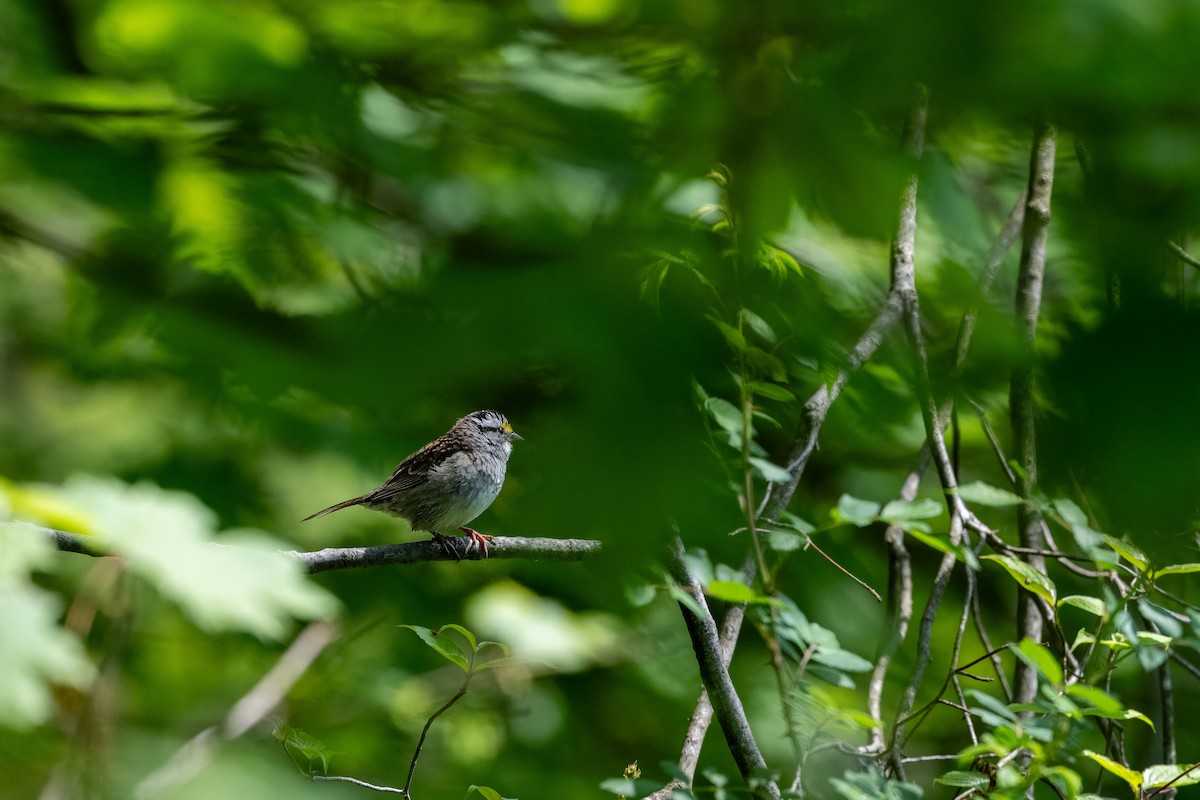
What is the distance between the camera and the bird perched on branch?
13.6 feet

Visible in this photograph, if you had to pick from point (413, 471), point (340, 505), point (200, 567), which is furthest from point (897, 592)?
point (200, 567)

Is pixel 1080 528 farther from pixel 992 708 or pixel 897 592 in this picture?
pixel 897 592

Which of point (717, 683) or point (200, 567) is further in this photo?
point (717, 683)

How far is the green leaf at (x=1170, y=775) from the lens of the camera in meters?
2.02

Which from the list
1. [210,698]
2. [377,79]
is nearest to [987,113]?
[377,79]

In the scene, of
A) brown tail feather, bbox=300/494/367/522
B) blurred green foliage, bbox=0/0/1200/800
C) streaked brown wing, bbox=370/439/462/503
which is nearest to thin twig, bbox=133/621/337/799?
blurred green foliage, bbox=0/0/1200/800

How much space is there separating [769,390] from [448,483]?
2859 mm

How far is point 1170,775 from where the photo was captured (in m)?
2.07

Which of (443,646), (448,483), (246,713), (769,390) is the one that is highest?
(769,390)

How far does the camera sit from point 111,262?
4.66 feet

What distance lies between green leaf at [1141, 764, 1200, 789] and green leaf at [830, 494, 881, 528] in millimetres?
934

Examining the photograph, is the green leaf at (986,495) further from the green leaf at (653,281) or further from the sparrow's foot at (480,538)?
the sparrow's foot at (480,538)

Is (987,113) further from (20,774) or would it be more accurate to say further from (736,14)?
(20,774)

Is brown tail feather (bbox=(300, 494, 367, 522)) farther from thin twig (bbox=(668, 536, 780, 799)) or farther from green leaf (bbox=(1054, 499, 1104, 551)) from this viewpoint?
green leaf (bbox=(1054, 499, 1104, 551))
